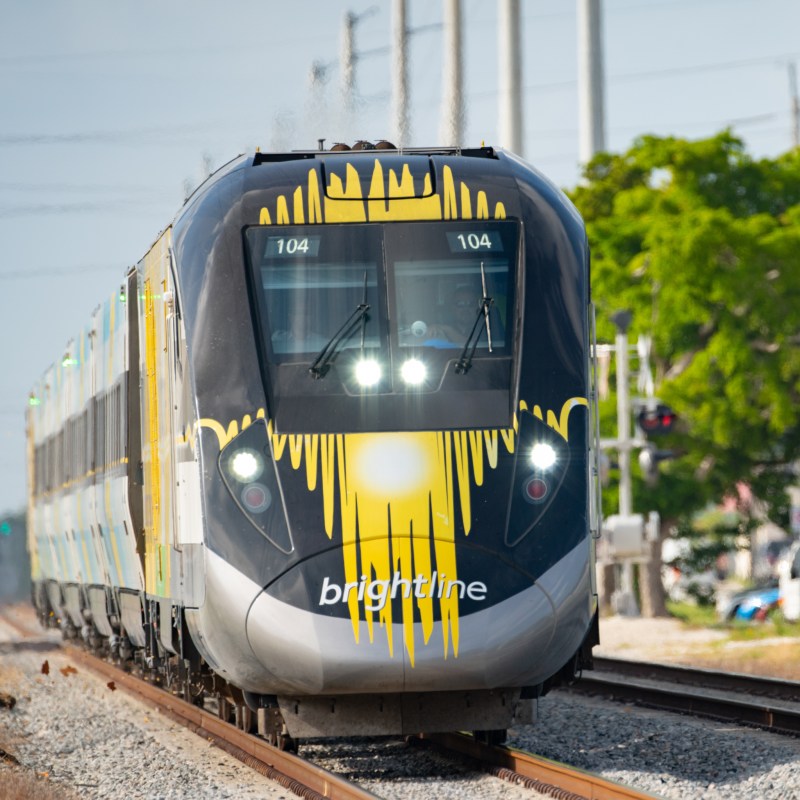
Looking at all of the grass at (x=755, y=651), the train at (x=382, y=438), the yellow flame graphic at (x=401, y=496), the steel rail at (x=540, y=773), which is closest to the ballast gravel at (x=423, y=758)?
the steel rail at (x=540, y=773)

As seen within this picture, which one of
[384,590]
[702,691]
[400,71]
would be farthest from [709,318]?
[384,590]

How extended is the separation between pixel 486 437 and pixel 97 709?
732 cm

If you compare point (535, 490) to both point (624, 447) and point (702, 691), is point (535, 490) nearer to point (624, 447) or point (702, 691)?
point (702, 691)

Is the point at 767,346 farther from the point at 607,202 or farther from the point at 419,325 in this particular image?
the point at 419,325

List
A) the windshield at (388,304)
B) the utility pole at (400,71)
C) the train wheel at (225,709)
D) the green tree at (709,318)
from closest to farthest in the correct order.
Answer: the windshield at (388,304) → the train wheel at (225,709) → the utility pole at (400,71) → the green tree at (709,318)

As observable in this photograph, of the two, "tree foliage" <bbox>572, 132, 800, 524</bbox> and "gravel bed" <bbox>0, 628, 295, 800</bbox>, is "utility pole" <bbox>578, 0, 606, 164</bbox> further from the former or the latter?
"gravel bed" <bbox>0, 628, 295, 800</bbox>

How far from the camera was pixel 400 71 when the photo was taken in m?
31.8

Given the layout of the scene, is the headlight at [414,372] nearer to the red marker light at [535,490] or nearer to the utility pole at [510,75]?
the red marker light at [535,490]

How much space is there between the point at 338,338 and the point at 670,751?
3646 mm

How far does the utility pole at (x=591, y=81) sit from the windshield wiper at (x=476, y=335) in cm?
3663

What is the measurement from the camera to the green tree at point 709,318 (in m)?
34.5

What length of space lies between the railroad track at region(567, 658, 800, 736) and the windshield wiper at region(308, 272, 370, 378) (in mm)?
4667

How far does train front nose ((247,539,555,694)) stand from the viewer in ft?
32.4

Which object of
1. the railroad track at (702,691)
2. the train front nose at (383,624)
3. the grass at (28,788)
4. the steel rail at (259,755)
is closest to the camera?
the train front nose at (383,624)
